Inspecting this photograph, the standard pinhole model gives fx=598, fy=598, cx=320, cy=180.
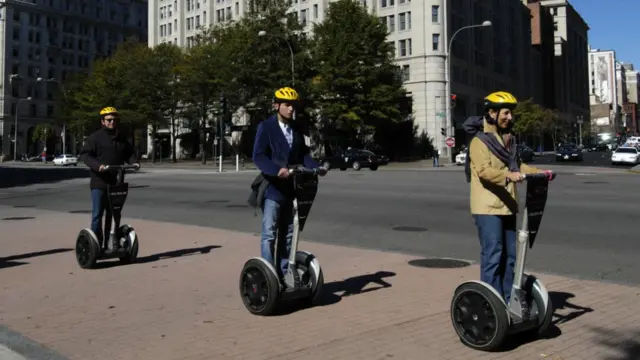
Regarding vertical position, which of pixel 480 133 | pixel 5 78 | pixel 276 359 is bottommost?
pixel 276 359

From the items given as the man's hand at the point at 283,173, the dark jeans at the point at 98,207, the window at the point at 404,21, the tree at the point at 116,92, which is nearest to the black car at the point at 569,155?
the window at the point at 404,21

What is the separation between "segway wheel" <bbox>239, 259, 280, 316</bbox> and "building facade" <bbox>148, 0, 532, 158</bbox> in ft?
150

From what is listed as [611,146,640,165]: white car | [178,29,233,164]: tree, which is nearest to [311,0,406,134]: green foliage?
[178,29,233,164]: tree

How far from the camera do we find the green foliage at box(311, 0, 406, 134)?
182ft

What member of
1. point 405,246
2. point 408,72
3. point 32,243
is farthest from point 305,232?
point 408,72

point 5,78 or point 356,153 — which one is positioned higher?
point 5,78

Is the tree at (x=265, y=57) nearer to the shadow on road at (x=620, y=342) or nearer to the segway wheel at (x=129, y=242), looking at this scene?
the segway wheel at (x=129, y=242)

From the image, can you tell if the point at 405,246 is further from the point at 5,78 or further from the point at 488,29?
the point at 5,78

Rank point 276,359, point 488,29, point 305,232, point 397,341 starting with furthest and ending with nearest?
point 488,29, point 305,232, point 397,341, point 276,359

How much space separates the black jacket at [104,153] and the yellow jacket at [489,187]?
468 cm

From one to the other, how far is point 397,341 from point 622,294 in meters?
2.83

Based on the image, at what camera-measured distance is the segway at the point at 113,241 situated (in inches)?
287

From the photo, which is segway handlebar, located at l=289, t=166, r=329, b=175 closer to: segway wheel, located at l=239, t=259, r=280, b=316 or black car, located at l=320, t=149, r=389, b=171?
segway wheel, located at l=239, t=259, r=280, b=316

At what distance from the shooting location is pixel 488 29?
82.9 meters
